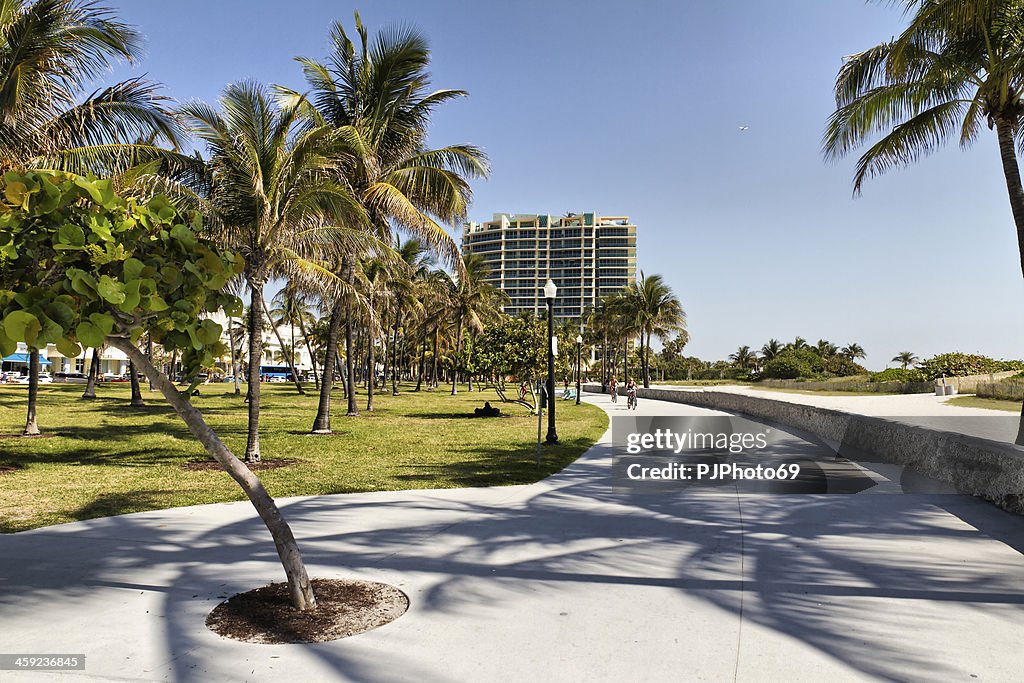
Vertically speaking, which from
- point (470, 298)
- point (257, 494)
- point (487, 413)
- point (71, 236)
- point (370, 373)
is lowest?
point (487, 413)

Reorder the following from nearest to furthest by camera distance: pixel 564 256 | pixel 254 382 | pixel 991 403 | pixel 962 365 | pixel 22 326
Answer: pixel 22 326, pixel 254 382, pixel 991 403, pixel 962 365, pixel 564 256

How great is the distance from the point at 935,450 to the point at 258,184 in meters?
12.4

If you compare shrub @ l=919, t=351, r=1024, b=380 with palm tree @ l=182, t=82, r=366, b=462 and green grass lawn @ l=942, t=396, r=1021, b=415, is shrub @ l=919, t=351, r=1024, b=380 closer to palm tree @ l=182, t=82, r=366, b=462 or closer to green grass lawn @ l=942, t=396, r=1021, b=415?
green grass lawn @ l=942, t=396, r=1021, b=415

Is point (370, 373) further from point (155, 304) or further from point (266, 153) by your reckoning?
point (155, 304)

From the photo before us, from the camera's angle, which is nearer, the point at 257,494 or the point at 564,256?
the point at 257,494

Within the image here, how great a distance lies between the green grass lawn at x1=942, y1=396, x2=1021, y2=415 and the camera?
2897 centimetres

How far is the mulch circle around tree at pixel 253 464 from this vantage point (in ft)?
38.7

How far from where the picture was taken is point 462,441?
16984 mm

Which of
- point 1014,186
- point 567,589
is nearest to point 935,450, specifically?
point 1014,186

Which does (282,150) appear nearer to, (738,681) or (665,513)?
(665,513)

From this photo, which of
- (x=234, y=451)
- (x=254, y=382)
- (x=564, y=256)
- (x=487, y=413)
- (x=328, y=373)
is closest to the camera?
(x=254, y=382)

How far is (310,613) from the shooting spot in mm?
4566

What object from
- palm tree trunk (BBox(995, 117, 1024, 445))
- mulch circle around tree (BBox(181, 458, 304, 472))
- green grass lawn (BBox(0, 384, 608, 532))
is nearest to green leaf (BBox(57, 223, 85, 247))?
green grass lawn (BBox(0, 384, 608, 532))

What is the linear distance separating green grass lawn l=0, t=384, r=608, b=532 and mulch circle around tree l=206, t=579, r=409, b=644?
14.1 ft
